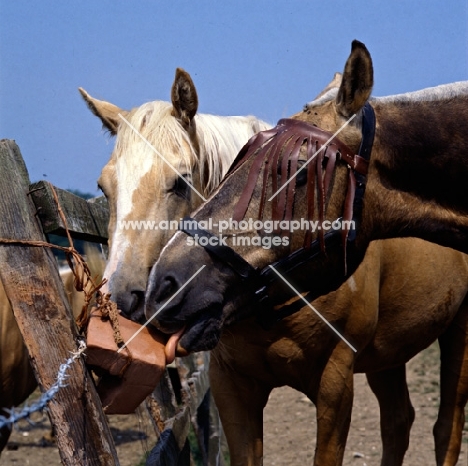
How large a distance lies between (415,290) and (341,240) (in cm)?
170

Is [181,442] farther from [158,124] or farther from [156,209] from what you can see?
[158,124]

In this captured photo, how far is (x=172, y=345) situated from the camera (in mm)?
2518

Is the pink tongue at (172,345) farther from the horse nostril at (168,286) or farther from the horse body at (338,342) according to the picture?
the horse body at (338,342)

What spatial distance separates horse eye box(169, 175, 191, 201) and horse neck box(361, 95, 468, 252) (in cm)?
101

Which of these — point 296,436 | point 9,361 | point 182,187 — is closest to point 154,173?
point 182,187

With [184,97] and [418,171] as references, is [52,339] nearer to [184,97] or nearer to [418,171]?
[418,171]

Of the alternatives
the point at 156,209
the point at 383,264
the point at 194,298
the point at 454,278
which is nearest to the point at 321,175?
the point at 194,298

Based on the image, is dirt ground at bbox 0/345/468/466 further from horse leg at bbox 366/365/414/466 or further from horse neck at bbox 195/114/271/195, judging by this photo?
horse neck at bbox 195/114/271/195

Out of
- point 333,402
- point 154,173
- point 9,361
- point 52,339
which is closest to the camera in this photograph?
point 52,339

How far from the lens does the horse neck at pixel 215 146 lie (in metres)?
3.70

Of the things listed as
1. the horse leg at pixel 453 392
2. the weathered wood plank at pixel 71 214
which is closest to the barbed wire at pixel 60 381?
the weathered wood plank at pixel 71 214

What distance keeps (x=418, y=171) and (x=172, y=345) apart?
102cm

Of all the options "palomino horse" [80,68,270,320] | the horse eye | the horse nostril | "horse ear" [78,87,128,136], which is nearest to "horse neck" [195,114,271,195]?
"palomino horse" [80,68,270,320]

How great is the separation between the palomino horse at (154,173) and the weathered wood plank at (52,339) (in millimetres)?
835
